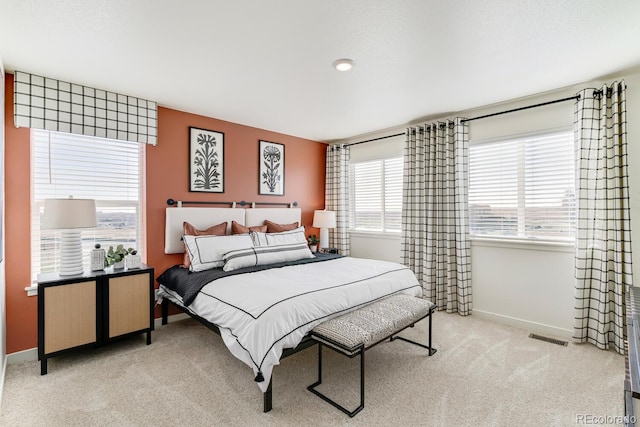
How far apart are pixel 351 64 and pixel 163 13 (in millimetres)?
1405

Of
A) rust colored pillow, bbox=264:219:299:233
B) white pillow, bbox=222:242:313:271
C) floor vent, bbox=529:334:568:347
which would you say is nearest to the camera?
floor vent, bbox=529:334:568:347

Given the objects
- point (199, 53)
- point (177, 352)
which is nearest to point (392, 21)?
point (199, 53)

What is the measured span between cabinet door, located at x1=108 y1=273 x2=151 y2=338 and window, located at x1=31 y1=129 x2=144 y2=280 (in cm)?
63

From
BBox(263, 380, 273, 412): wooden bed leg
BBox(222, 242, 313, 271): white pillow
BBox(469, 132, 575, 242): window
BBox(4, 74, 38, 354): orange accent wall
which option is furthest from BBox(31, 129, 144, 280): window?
BBox(469, 132, 575, 242): window

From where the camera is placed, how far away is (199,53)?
2.43 meters

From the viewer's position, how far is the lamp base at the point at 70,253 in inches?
108

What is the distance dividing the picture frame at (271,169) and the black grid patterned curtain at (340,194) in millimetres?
967

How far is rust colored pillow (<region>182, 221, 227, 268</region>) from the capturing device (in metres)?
3.49

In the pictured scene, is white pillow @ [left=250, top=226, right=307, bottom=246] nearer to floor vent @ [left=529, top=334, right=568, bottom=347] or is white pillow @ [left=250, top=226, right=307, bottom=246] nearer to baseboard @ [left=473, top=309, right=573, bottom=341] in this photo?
baseboard @ [left=473, top=309, right=573, bottom=341]

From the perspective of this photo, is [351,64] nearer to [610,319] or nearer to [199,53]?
[199,53]

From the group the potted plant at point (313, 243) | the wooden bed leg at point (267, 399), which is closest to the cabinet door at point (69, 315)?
the wooden bed leg at point (267, 399)

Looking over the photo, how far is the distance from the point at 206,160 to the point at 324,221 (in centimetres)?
200

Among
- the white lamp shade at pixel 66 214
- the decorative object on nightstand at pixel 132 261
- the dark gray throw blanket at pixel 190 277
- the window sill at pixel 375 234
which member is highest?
the white lamp shade at pixel 66 214

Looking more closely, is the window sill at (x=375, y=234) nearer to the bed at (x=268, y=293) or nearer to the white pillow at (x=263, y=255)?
the bed at (x=268, y=293)
